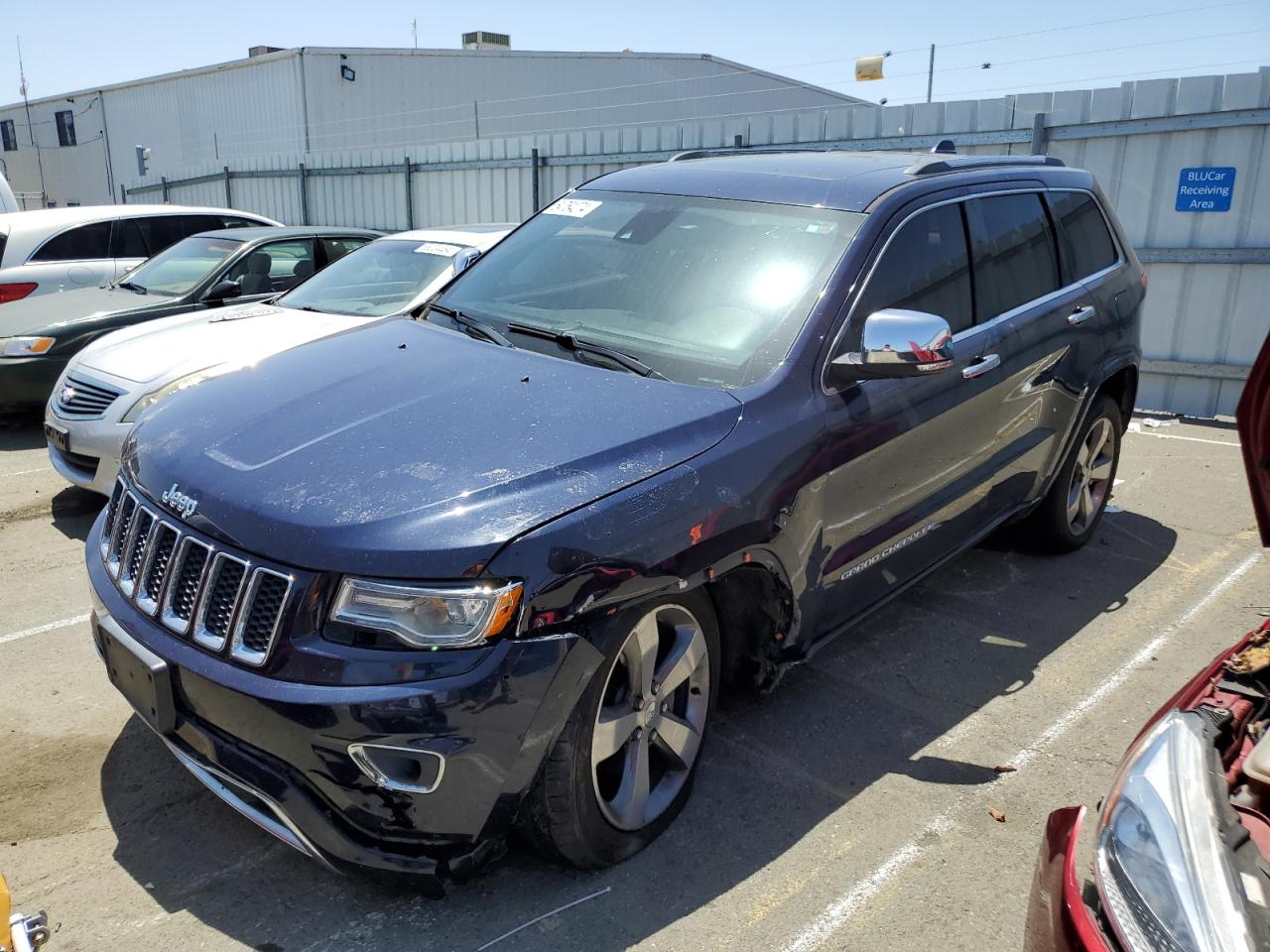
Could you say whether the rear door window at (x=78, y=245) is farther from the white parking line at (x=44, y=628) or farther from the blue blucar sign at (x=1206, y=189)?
the blue blucar sign at (x=1206, y=189)

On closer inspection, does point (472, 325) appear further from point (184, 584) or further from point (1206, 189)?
point (1206, 189)

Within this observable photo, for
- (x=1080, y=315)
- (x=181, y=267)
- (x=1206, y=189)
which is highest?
(x=1206, y=189)

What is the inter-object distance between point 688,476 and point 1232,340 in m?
7.65

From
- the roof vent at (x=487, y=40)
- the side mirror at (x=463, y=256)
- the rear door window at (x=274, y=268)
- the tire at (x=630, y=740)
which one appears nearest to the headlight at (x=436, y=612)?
the tire at (x=630, y=740)

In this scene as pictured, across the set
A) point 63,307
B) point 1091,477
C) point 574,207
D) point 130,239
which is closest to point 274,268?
point 63,307

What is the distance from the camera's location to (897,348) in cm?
320

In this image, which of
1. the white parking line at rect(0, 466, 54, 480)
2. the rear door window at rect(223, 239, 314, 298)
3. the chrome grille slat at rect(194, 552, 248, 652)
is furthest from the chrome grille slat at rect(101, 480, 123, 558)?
the rear door window at rect(223, 239, 314, 298)

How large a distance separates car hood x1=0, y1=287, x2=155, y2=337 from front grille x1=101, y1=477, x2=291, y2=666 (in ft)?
17.2

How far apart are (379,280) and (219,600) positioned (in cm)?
450

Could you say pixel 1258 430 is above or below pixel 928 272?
below

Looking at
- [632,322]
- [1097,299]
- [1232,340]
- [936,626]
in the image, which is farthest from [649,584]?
[1232,340]

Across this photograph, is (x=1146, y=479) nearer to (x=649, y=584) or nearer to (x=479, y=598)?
(x=649, y=584)

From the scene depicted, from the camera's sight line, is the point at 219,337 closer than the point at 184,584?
No

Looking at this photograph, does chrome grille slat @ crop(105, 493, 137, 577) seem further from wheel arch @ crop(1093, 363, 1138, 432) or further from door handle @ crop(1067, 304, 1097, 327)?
wheel arch @ crop(1093, 363, 1138, 432)
